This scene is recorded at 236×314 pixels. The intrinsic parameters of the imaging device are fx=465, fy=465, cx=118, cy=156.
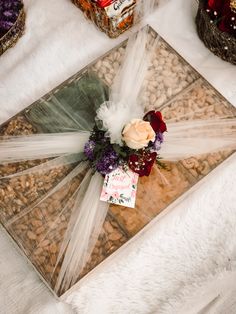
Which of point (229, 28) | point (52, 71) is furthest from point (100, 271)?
point (229, 28)

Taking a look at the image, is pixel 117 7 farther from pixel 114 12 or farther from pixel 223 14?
pixel 223 14

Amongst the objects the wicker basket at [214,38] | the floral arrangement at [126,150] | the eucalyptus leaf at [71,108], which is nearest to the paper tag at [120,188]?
the floral arrangement at [126,150]

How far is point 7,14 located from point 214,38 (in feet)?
1.73

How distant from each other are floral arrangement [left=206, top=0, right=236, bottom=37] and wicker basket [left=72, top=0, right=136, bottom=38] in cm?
20

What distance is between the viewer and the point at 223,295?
106cm

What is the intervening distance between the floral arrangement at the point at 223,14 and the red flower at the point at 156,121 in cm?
33

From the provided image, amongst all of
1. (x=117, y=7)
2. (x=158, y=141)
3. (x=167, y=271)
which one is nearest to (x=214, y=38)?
(x=117, y=7)

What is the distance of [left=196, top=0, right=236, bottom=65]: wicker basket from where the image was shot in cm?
115

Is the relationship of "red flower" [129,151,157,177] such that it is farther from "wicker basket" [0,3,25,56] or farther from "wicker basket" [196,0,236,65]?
"wicker basket" [0,3,25,56]

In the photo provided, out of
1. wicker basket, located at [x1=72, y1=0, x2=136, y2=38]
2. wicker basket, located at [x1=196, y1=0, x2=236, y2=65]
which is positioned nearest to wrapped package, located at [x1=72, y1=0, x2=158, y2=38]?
wicker basket, located at [x1=72, y1=0, x2=136, y2=38]

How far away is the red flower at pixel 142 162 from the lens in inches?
38.9

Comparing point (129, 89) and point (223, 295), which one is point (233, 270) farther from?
point (129, 89)

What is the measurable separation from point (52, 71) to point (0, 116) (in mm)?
190

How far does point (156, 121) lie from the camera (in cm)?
98
